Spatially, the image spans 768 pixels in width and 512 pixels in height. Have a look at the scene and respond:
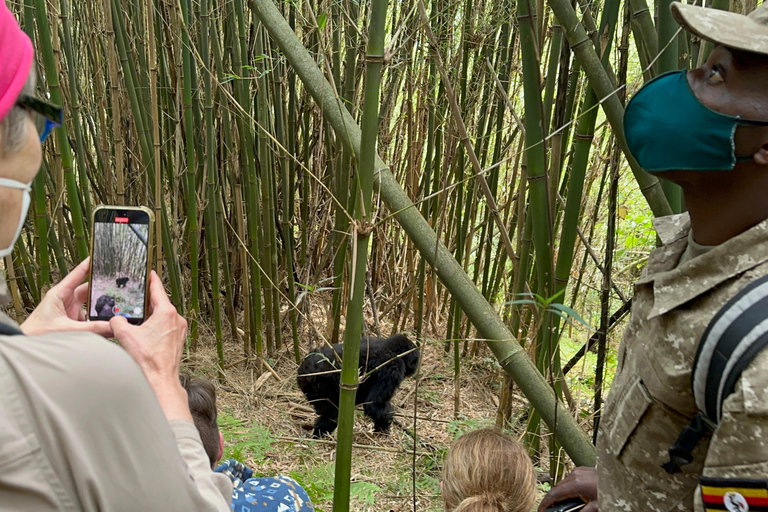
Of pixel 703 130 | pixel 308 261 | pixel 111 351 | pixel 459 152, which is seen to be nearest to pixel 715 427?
pixel 703 130

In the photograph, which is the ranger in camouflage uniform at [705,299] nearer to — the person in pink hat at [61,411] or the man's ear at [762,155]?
the man's ear at [762,155]

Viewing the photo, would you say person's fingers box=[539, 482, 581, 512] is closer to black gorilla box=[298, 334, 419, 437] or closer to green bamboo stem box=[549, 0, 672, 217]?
green bamboo stem box=[549, 0, 672, 217]

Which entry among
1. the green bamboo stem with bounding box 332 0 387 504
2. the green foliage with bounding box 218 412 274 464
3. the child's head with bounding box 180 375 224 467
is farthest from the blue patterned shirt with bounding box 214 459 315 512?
the green foliage with bounding box 218 412 274 464

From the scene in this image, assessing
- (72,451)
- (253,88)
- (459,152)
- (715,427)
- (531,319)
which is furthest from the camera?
(253,88)

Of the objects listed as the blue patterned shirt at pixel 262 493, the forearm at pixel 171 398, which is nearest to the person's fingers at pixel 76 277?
the forearm at pixel 171 398

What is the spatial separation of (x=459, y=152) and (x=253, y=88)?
1.10m

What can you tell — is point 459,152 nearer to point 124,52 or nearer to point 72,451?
point 124,52

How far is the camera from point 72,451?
50 cm

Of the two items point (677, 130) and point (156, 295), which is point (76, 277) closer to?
point (156, 295)

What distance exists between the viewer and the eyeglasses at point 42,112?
609 mm

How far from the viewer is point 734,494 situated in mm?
718

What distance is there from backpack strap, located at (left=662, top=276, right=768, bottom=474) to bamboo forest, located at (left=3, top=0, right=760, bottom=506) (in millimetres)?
469

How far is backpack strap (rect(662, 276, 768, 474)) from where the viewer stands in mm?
718

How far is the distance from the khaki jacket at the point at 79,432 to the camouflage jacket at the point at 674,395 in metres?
0.61
